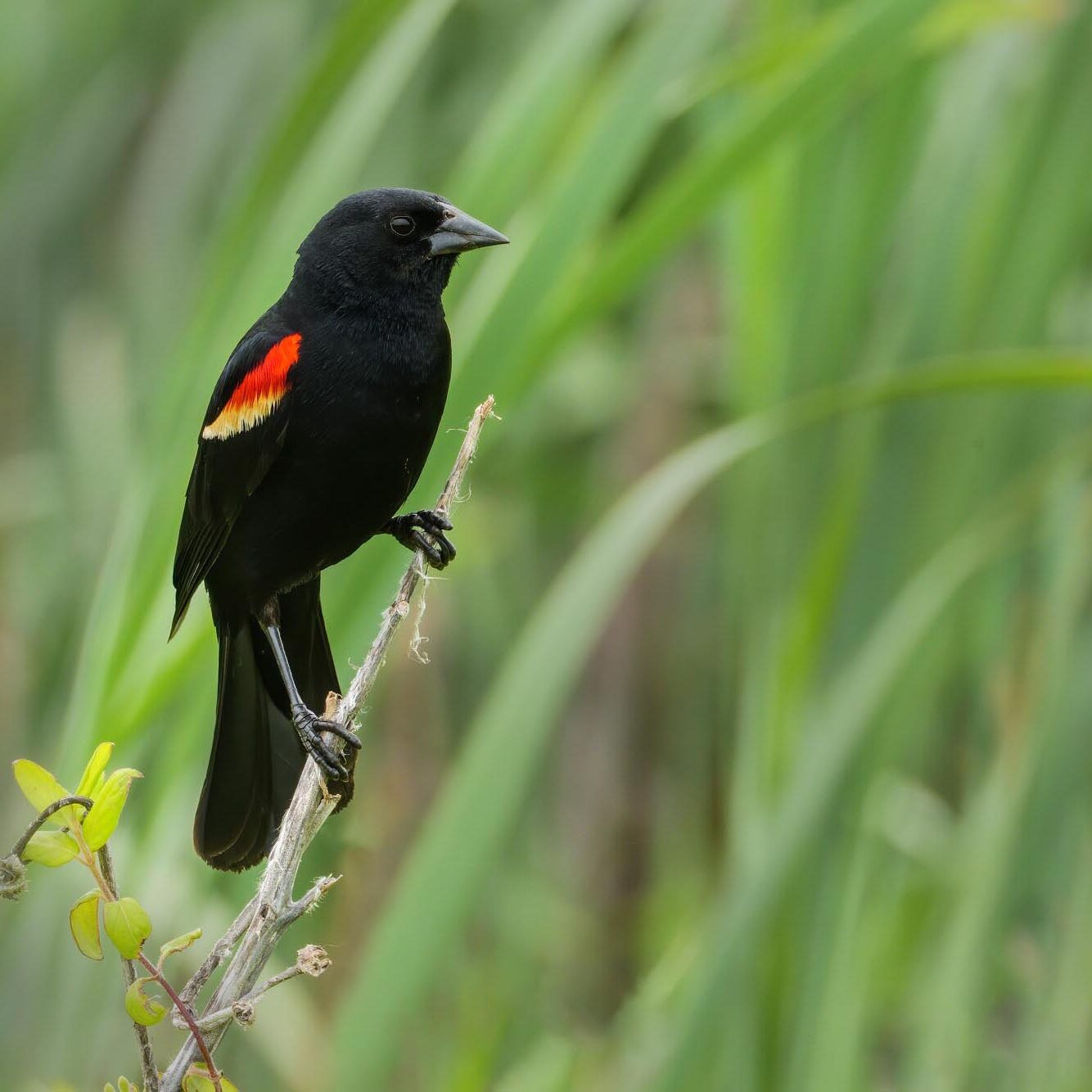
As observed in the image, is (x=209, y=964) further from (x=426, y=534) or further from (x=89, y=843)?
(x=426, y=534)

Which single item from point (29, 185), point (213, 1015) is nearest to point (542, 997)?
point (29, 185)

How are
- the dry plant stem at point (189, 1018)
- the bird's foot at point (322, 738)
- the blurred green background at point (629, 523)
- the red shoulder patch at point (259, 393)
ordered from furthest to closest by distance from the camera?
the blurred green background at point (629, 523) → the red shoulder patch at point (259, 393) → the bird's foot at point (322, 738) → the dry plant stem at point (189, 1018)

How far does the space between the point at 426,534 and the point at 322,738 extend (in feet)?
0.80

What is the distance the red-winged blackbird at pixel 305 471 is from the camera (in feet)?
4.36

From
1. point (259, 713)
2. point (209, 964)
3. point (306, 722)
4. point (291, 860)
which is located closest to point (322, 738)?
point (306, 722)

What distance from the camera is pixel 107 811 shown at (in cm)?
86

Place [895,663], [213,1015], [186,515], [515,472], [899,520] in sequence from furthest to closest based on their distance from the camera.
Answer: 1. [515,472]
2. [899,520]
3. [895,663]
4. [186,515]
5. [213,1015]

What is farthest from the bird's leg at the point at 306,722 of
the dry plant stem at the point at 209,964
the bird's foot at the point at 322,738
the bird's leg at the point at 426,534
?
the dry plant stem at the point at 209,964

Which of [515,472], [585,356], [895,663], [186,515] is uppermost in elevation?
[585,356]

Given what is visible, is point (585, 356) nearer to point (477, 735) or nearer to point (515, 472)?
point (515, 472)

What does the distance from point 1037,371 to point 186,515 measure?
88 centimetres

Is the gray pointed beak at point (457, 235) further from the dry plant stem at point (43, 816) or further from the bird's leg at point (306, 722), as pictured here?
the dry plant stem at point (43, 816)

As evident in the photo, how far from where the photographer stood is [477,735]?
63.9 inches

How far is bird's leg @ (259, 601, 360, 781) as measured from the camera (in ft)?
4.29
